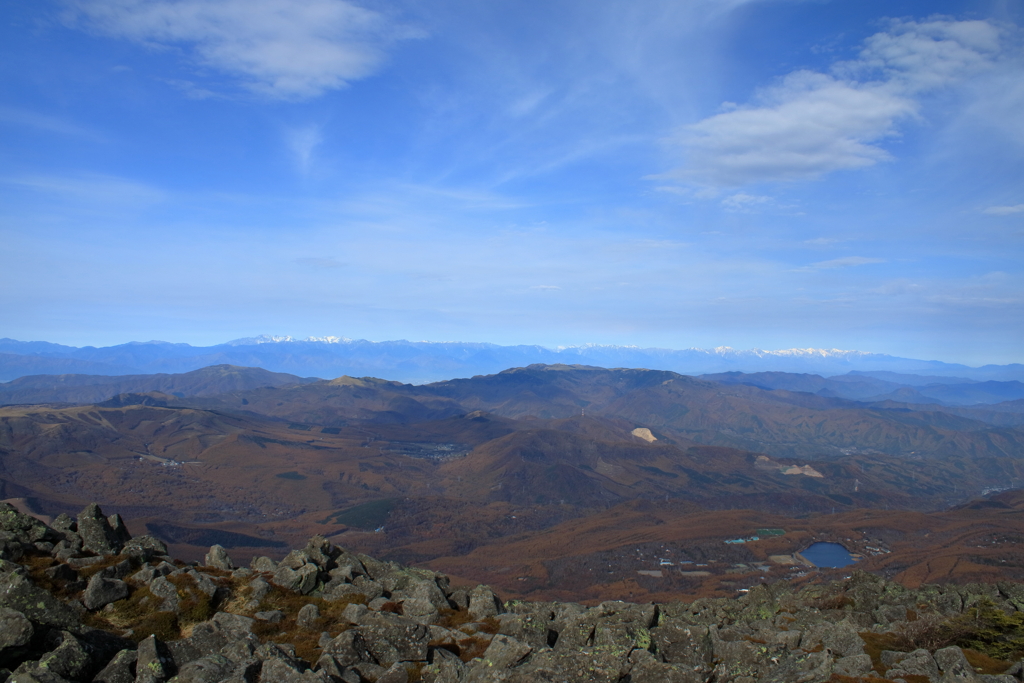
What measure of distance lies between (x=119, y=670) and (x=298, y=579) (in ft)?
53.9

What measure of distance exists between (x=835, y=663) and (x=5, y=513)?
1741 inches

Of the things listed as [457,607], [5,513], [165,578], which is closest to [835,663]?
[457,607]

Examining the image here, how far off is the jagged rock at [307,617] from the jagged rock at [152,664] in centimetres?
928

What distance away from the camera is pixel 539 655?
19016 mm

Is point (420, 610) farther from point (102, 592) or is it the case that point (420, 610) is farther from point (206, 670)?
point (102, 592)

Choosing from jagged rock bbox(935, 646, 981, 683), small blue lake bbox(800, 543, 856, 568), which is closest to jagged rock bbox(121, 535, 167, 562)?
jagged rock bbox(935, 646, 981, 683)

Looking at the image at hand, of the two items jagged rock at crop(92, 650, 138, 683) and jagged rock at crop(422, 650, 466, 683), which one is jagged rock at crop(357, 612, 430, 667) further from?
jagged rock at crop(92, 650, 138, 683)

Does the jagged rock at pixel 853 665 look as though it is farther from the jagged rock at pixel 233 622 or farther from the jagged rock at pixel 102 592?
the jagged rock at pixel 102 592

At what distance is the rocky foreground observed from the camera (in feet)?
60.2

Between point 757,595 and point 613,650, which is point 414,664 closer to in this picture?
point 613,650

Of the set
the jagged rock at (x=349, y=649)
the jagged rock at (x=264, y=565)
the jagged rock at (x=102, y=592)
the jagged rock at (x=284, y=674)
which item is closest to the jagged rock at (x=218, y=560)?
the jagged rock at (x=264, y=565)

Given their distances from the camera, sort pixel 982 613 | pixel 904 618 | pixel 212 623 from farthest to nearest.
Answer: pixel 904 618 → pixel 982 613 → pixel 212 623

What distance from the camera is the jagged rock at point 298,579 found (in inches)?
1334

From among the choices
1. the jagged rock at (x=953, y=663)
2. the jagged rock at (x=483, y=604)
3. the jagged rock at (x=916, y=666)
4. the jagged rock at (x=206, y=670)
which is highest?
the jagged rock at (x=206, y=670)
